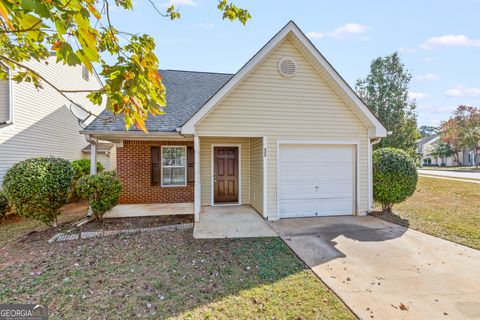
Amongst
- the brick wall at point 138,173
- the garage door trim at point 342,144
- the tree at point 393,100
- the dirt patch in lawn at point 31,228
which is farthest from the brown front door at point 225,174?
the tree at point 393,100

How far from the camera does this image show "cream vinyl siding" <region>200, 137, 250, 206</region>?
30.4ft

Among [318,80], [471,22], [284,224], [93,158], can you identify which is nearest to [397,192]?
[284,224]

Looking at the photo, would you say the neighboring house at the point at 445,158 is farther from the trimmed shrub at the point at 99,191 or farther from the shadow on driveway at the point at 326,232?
the trimmed shrub at the point at 99,191

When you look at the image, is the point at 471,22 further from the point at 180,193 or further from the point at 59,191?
the point at 59,191

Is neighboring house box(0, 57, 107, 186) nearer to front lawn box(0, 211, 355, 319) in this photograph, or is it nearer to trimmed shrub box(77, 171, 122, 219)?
trimmed shrub box(77, 171, 122, 219)

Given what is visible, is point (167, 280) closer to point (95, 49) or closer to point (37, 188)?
point (95, 49)

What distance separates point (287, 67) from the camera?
7.42 metres

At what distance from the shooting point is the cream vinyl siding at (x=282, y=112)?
7.30 metres

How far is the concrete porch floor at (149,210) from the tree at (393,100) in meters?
15.7

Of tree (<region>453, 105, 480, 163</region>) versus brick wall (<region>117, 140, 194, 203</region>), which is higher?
tree (<region>453, 105, 480, 163</region>)

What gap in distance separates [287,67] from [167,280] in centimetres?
647

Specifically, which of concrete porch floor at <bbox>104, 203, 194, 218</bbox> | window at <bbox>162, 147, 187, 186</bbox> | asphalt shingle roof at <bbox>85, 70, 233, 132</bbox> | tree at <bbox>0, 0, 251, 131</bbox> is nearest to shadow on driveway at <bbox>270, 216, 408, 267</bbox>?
concrete porch floor at <bbox>104, 203, 194, 218</bbox>

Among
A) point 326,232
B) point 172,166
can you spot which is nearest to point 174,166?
point 172,166

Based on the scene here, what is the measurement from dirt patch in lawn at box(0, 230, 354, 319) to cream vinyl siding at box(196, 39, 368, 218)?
3069 mm
